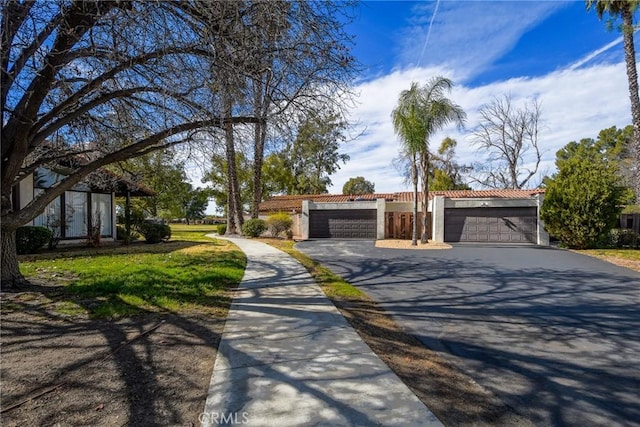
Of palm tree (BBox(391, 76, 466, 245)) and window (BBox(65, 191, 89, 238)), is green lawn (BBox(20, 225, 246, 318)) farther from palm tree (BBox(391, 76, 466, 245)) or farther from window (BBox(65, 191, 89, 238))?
palm tree (BBox(391, 76, 466, 245))

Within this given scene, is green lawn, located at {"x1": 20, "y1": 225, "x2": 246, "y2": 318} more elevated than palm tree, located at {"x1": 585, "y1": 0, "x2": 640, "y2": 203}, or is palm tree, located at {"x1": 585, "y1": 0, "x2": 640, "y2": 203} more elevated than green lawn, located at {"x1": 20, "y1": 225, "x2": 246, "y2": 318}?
palm tree, located at {"x1": 585, "y1": 0, "x2": 640, "y2": 203}

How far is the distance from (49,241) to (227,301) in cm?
1118

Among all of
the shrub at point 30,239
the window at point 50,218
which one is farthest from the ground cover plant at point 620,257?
the window at point 50,218

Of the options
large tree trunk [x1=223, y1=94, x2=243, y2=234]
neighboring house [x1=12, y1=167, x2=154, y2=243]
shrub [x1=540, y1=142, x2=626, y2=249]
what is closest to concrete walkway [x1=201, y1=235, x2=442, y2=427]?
neighboring house [x1=12, y1=167, x2=154, y2=243]

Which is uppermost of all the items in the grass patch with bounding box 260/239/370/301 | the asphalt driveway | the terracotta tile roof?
the terracotta tile roof

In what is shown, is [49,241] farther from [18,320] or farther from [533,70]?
[533,70]

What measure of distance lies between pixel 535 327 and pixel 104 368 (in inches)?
220

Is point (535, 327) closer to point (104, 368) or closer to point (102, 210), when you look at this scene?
point (104, 368)

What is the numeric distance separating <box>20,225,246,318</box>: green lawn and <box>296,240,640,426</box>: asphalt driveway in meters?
3.25

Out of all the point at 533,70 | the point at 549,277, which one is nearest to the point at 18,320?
the point at 549,277

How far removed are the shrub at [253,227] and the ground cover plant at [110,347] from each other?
1405cm

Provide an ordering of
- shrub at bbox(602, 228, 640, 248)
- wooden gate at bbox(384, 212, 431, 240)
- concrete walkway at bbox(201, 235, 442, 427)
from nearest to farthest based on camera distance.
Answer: concrete walkway at bbox(201, 235, 442, 427) → shrub at bbox(602, 228, 640, 248) → wooden gate at bbox(384, 212, 431, 240)

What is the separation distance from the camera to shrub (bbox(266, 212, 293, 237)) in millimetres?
22953

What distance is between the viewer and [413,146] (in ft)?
57.2
